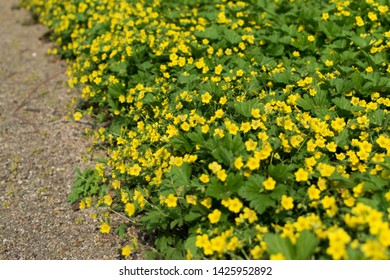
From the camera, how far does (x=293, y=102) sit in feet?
11.6

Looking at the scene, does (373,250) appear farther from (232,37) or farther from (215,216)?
(232,37)

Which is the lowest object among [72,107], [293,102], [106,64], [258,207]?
[72,107]

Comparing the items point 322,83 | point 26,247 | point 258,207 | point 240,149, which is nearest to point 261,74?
point 322,83

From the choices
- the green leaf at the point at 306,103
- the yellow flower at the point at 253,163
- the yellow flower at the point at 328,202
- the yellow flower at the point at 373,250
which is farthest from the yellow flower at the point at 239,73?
the yellow flower at the point at 373,250

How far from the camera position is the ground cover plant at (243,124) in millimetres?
2748

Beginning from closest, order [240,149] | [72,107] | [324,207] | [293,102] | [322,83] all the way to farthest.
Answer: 1. [324,207]
2. [240,149]
3. [293,102]
4. [322,83]
5. [72,107]

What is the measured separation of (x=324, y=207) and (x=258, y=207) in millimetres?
399

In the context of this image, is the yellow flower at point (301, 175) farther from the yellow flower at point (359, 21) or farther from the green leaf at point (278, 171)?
the yellow flower at point (359, 21)

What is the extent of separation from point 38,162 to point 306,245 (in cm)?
292

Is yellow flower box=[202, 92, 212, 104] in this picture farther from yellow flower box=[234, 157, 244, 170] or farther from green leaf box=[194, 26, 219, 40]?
green leaf box=[194, 26, 219, 40]

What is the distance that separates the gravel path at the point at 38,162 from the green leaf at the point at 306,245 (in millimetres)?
1481

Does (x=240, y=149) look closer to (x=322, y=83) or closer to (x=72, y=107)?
(x=322, y=83)

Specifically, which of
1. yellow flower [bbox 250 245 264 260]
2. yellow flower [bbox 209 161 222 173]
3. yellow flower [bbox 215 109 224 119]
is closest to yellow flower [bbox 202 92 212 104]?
yellow flower [bbox 215 109 224 119]

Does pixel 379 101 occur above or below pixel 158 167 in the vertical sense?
above
